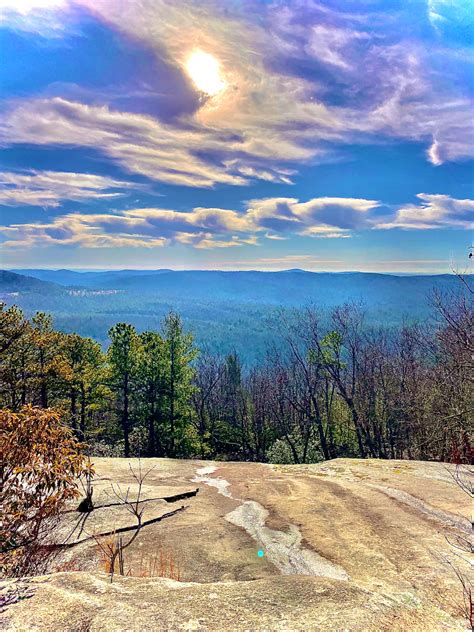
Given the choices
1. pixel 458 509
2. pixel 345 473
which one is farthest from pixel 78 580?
pixel 345 473

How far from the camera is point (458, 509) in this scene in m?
12.6

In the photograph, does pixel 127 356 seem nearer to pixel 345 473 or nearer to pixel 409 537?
pixel 345 473

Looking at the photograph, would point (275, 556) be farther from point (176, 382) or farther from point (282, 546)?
point (176, 382)

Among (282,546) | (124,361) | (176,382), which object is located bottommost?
(176,382)

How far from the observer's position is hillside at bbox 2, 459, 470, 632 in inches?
201

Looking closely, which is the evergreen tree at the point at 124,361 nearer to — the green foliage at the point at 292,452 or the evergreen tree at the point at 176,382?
the evergreen tree at the point at 176,382

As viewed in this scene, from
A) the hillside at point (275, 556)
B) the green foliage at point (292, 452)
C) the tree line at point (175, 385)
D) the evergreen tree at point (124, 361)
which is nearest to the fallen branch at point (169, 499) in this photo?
the hillside at point (275, 556)

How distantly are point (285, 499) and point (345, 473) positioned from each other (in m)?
5.81

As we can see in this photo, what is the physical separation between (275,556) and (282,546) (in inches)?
23.6

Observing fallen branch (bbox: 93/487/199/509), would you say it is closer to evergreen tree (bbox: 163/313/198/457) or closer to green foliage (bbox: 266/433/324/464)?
evergreen tree (bbox: 163/313/198/457)

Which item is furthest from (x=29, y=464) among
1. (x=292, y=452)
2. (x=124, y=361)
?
(x=292, y=452)

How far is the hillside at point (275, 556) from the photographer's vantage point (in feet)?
16.8

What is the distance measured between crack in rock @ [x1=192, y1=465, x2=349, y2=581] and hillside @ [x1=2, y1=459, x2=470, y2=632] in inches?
1.4

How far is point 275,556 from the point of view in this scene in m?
9.78
